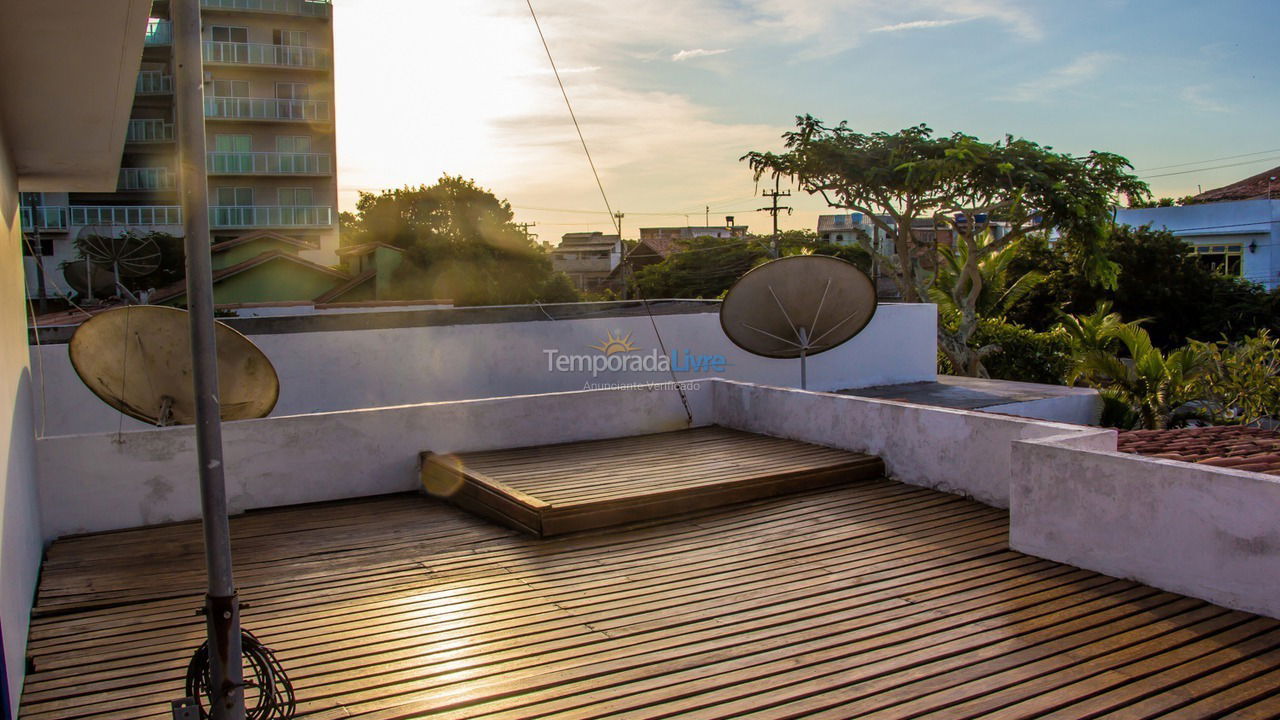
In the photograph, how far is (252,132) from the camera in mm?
32625

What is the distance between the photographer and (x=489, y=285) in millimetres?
→ 34875

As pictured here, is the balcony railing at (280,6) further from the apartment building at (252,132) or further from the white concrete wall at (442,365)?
the white concrete wall at (442,365)

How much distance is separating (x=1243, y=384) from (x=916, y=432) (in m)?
8.87

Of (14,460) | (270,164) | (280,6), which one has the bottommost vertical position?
(14,460)

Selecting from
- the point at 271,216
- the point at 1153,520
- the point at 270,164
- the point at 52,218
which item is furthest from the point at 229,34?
the point at 1153,520

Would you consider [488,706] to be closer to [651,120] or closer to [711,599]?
[711,599]

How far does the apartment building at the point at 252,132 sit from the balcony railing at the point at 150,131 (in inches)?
1.7

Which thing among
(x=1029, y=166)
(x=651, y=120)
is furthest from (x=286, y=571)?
(x=1029, y=166)

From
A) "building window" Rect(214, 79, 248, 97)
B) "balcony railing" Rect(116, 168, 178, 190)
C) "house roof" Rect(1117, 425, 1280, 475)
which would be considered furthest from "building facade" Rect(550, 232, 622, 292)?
"house roof" Rect(1117, 425, 1280, 475)

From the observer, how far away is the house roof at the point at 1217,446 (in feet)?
17.1

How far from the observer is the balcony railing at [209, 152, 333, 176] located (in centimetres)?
3194

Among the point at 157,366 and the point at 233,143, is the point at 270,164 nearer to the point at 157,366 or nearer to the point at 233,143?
the point at 233,143

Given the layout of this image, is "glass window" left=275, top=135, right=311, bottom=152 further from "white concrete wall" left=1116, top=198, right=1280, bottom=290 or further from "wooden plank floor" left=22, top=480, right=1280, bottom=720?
"wooden plank floor" left=22, top=480, right=1280, bottom=720

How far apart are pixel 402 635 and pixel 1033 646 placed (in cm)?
294
